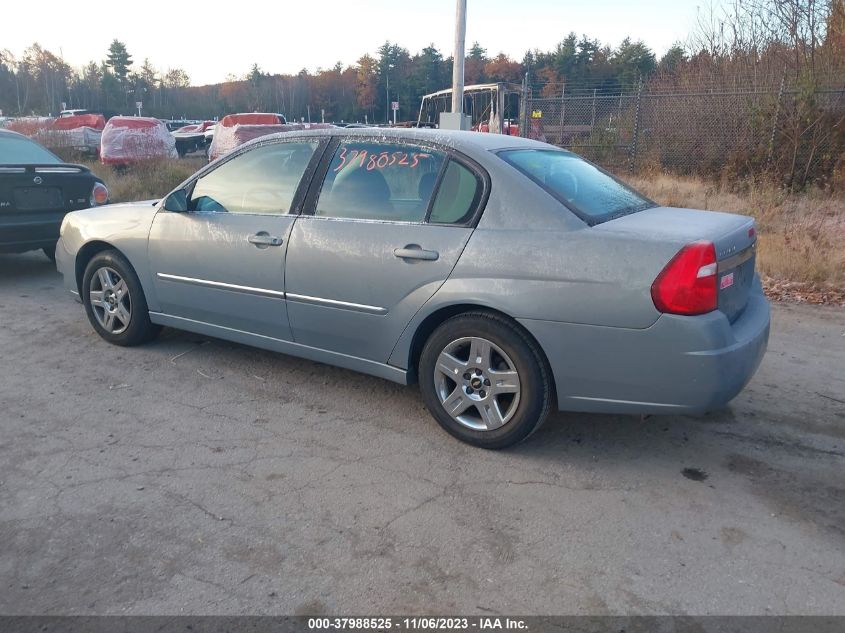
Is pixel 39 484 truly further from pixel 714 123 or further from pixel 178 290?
pixel 714 123

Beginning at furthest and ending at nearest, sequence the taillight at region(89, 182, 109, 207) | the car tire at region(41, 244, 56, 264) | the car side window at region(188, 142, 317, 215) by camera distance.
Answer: the taillight at region(89, 182, 109, 207) < the car tire at region(41, 244, 56, 264) < the car side window at region(188, 142, 317, 215)

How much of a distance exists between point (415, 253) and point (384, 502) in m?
1.30

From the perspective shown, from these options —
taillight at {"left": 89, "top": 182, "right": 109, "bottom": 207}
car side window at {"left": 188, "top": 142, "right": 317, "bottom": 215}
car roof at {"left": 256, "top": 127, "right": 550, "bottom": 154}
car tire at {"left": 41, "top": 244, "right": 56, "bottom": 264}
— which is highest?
car roof at {"left": 256, "top": 127, "right": 550, "bottom": 154}

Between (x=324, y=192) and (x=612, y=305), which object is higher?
(x=324, y=192)

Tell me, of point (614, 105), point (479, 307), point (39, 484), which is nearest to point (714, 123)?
point (614, 105)

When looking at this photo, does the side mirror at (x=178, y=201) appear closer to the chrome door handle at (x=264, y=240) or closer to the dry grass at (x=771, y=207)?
the chrome door handle at (x=264, y=240)

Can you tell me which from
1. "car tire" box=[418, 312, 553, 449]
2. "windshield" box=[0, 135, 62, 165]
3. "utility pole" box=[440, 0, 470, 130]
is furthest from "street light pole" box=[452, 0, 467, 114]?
"car tire" box=[418, 312, 553, 449]

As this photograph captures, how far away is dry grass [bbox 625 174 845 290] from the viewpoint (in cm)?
754

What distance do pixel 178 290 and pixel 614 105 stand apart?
45.2ft

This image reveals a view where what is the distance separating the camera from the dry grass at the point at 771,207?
24.9ft

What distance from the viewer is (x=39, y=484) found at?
3.34m

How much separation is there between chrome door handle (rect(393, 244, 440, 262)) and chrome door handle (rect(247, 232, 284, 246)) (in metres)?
0.86

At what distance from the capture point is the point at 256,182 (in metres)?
4.55

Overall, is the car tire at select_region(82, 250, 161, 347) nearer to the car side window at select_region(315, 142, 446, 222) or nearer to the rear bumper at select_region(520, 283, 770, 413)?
the car side window at select_region(315, 142, 446, 222)
